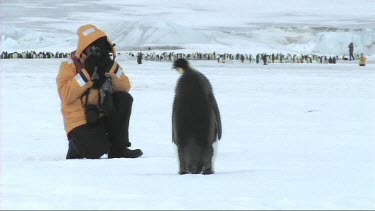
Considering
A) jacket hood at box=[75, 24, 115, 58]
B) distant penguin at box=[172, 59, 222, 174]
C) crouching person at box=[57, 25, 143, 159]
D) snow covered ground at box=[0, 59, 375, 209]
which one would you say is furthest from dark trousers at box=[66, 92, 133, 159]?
distant penguin at box=[172, 59, 222, 174]

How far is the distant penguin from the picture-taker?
154 inches

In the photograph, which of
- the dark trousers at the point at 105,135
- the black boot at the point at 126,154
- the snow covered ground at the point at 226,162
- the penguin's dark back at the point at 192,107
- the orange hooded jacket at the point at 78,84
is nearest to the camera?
the snow covered ground at the point at 226,162

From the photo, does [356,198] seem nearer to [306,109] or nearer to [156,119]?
[156,119]

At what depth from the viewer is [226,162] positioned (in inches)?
190

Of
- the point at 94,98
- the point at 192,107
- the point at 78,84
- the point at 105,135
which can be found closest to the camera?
the point at 192,107

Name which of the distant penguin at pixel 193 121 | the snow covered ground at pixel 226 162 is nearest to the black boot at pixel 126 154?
the snow covered ground at pixel 226 162

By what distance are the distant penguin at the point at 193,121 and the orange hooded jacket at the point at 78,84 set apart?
0.97m

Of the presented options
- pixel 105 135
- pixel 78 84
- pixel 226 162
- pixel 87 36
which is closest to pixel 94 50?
pixel 87 36

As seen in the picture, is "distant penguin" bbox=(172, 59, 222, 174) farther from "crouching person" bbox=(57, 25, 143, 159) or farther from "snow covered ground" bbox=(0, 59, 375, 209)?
"crouching person" bbox=(57, 25, 143, 159)

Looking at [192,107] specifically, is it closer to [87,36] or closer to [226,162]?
[226,162]

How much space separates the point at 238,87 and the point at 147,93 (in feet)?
9.42

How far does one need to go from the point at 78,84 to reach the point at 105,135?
0.49 metres

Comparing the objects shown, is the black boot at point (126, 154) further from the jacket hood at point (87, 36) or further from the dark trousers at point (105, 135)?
the jacket hood at point (87, 36)

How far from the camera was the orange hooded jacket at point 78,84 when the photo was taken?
15.5 feet
